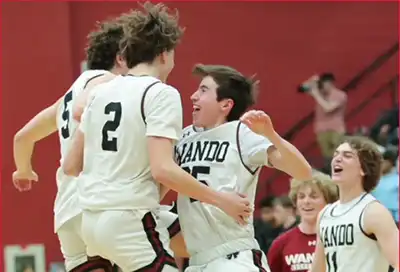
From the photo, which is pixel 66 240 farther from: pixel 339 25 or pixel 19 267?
pixel 339 25

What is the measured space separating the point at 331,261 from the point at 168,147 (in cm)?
156

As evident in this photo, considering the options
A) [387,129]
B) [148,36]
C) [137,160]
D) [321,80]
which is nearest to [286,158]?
[137,160]

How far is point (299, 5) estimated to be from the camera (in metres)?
12.6

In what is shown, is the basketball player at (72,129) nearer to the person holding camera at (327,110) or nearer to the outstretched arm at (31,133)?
the outstretched arm at (31,133)

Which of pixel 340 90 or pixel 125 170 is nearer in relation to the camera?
pixel 125 170

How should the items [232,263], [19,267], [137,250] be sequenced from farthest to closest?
1. [19,267]
2. [232,263]
3. [137,250]

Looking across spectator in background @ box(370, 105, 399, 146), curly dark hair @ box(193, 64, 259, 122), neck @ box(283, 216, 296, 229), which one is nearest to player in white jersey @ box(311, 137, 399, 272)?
curly dark hair @ box(193, 64, 259, 122)

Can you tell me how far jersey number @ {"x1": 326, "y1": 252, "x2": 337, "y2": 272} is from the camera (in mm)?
5021

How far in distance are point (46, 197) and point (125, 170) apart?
7.35 m

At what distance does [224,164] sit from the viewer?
13.8 ft

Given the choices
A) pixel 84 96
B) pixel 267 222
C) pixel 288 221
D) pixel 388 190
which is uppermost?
pixel 84 96

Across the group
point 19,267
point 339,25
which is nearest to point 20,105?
point 19,267

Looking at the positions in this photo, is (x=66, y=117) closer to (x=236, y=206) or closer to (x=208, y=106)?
(x=208, y=106)

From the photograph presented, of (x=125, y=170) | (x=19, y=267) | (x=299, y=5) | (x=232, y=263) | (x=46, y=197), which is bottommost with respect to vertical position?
(x=19, y=267)
